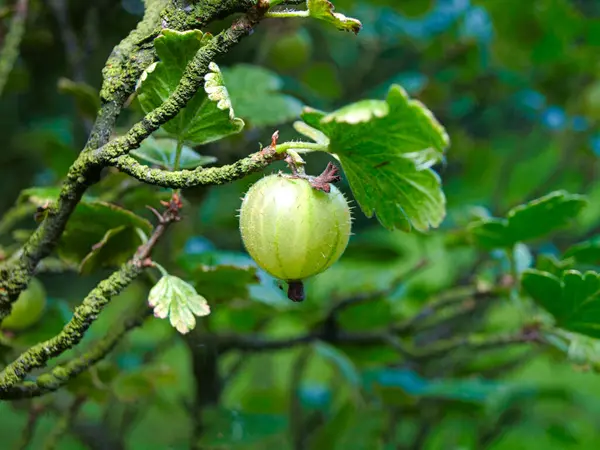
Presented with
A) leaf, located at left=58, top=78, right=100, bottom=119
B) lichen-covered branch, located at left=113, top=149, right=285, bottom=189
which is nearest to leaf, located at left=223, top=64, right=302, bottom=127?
leaf, located at left=58, top=78, right=100, bottom=119

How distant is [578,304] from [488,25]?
1053mm

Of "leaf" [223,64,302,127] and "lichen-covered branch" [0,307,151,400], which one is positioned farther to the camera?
"leaf" [223,64,302,127]

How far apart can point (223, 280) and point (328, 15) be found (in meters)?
0.31

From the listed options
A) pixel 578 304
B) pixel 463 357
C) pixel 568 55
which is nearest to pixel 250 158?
pixel 578 304

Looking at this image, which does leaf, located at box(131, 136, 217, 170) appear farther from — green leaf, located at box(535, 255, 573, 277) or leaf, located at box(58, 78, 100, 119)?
green leaf, located at box(535, 255, 573, 277)

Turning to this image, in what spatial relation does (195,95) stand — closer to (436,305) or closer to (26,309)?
(26,309)

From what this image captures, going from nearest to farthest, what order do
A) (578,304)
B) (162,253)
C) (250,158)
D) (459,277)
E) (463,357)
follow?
(250,158), (578,304), (162,253), (463,357), (459,277)

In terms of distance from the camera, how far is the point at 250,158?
41cm

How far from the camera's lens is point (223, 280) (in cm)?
65

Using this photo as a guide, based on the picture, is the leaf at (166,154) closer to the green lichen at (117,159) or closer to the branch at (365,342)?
the green lichen at (117,159)

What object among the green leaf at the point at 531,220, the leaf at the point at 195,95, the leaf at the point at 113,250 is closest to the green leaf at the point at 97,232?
the leaf at the point at 113,250

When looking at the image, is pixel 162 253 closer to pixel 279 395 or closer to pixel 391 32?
pixel 279 395

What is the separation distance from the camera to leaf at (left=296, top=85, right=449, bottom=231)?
387 millimetres

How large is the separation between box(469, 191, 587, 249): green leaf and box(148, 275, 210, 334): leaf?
0.36 metres
